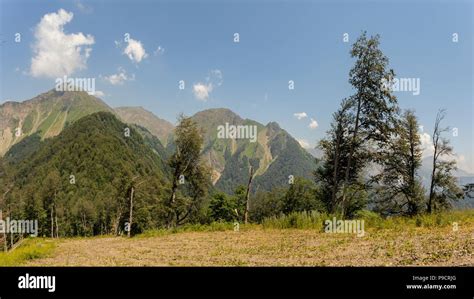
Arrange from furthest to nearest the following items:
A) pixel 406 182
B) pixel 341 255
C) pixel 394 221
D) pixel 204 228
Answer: pixel 406 182
pixel 204 228
pixel 394 221
pixel 341 255

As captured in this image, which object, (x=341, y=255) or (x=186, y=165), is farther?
(x=186, y=165)

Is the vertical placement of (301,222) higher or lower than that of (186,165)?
lower

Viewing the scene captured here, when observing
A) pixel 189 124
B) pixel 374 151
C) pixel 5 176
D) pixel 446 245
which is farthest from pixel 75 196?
pixel 446 245

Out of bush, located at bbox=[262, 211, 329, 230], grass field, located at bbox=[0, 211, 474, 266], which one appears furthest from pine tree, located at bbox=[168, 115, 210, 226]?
grass field, located at bbox=[0, 211, 474, 266]

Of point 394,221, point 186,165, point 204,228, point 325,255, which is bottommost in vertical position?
point 204,228

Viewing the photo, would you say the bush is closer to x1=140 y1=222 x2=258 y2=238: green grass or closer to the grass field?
x1=140 y1=222 x2=258 y2=238: green grass

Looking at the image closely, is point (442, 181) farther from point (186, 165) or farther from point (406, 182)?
Answer: point (186, 165)

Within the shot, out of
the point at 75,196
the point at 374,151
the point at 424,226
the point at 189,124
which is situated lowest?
the point at 75,196

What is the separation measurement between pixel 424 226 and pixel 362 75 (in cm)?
1232

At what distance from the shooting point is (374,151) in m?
26.4

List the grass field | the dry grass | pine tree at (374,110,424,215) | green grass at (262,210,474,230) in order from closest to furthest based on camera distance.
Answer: the dry grass → the grass field → green grass at (262,210,474,230) → pine tree at (374,110,424,215)

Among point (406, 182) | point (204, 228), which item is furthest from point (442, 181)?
point (204, 228)
